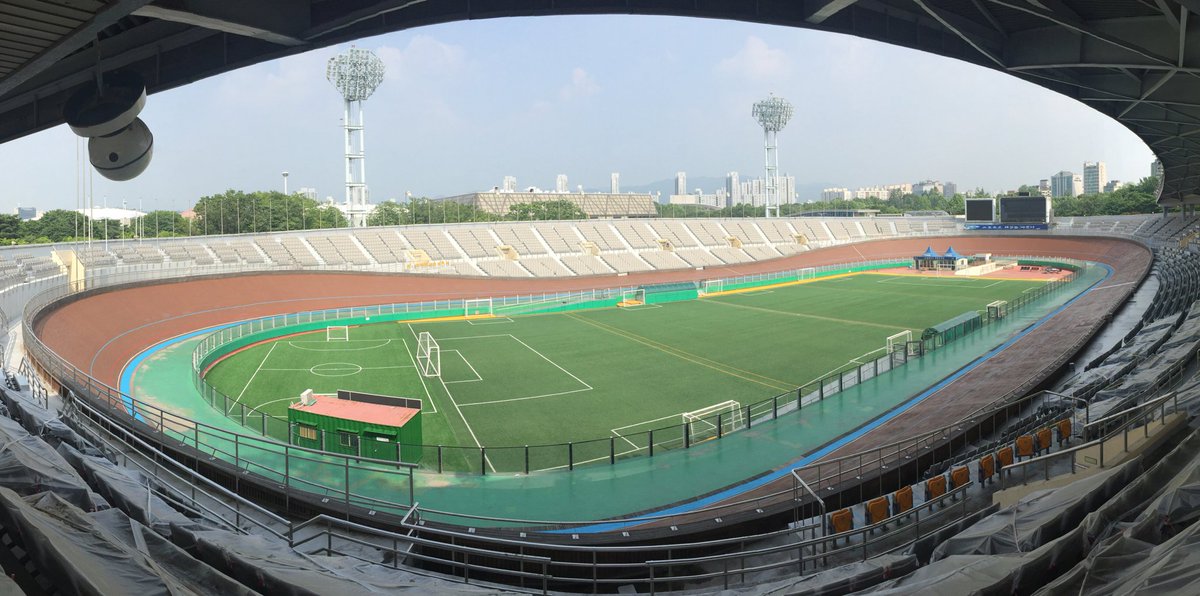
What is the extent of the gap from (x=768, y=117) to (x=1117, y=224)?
5747cm

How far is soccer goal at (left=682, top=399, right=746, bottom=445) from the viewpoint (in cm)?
1694

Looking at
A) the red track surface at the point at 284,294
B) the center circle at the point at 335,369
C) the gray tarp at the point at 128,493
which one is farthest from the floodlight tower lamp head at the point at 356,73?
the gray tarp at the point at 128,493

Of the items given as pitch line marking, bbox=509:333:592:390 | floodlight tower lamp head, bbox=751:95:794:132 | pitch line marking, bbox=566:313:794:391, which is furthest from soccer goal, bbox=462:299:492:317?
floodlight tower lamp head, bbox=751:95:794:132

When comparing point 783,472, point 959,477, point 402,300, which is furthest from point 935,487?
point 402,300

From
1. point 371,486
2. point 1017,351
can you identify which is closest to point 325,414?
point 371,486

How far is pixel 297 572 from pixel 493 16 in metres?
10.6

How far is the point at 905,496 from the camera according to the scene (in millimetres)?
10445

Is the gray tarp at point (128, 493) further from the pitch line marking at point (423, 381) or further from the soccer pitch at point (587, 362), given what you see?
the pitch line marking at point (423, 381)

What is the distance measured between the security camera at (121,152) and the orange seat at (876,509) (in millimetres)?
10858

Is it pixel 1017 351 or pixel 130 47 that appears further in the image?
pixel 1017 351

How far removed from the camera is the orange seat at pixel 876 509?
32.9 feet

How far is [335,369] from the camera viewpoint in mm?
28125

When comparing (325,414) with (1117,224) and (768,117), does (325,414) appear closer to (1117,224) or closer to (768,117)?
(1117,224)

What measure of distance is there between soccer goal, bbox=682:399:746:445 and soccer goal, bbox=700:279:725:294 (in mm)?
32646
